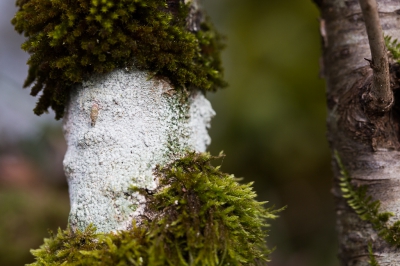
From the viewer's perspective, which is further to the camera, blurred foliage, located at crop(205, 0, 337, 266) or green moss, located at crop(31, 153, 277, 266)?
blurred foliage, located at crop(205, 0, 337, 266)

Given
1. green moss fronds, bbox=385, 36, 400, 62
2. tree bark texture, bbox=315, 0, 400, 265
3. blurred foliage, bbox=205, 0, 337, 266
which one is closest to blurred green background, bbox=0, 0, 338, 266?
blurred foliage, bbox=205, 0, 337, 266

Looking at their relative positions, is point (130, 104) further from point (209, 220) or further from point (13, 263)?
point (13, 263)

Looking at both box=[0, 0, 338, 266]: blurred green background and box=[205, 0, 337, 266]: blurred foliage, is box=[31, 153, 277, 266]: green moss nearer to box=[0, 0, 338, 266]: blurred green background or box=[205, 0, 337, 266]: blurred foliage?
box=[0, 0, 338, 266]: blurred green background

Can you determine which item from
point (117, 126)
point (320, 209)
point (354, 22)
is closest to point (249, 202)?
point (117, 126)

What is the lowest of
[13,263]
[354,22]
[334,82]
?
[13,263]

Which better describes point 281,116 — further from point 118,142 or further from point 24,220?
point 118,142
